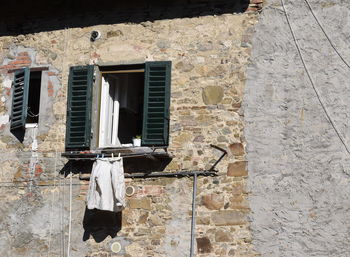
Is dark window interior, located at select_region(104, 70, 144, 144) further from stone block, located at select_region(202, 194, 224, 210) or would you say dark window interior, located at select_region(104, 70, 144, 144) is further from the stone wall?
stone block, located at select_region(202, 194, 224, 210)

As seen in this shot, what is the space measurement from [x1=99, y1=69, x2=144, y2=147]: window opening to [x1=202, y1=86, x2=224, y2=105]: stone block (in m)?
1.00

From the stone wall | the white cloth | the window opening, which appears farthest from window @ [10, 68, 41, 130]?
the white cloth

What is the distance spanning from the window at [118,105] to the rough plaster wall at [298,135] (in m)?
1.17

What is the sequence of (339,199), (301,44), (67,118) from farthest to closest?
(67,118) < (301,44) < (339,199)

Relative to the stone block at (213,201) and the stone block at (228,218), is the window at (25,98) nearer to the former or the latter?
the stone block at (213,201)

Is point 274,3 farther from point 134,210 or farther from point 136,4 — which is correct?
point 134,210

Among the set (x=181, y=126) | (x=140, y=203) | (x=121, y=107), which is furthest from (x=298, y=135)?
(x=121, y=107)

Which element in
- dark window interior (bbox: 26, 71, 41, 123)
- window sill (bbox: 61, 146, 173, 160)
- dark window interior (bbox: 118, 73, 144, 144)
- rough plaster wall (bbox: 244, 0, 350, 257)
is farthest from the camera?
dark window interior (bbox: 26, 71, 41, 123)

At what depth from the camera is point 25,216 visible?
11016 millimetres

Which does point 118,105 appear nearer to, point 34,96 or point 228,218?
point 34,96

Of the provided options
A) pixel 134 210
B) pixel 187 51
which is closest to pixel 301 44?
pixel 187 51

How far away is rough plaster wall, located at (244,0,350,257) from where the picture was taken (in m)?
9.86

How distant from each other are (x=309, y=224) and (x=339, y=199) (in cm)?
46

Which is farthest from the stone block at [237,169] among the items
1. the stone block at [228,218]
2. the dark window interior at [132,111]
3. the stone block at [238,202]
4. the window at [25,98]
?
the window at [25,98]
